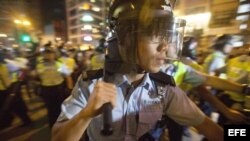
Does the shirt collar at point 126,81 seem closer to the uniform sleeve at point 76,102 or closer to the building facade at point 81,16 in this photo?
the uniform sleeve at point 76,102

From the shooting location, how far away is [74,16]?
309ft

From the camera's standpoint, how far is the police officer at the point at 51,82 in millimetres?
5090

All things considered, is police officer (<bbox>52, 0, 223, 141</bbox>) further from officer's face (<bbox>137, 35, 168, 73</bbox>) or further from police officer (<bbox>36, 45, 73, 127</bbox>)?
police officer (<bbox>36, 45, 73, 127</bbox>)

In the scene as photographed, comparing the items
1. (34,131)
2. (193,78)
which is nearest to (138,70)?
(193,78)

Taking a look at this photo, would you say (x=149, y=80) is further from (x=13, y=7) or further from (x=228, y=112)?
(x=13, y=7)

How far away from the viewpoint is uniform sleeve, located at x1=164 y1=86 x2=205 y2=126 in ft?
5.51

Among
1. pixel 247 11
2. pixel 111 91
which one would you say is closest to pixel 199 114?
pixel 111 91

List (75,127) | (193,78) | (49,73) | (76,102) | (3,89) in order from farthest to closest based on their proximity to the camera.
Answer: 1. (3,89)
2. (49,73)
3. (193,78)
4. (76,102)
5. (75,127)

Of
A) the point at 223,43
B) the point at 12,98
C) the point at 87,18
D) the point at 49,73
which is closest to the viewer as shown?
the point at 49,73

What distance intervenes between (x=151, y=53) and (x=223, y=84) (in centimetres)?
120

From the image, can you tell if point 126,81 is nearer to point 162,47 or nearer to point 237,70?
point 162,47

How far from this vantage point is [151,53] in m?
1.47

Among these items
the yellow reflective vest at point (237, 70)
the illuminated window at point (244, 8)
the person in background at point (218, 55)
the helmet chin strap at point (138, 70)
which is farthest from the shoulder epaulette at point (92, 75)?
the illuminated window at point (244, 8)

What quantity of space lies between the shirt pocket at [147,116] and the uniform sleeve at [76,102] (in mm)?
365
